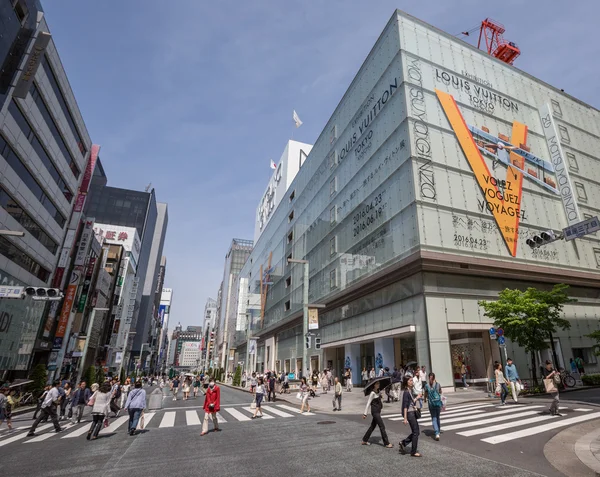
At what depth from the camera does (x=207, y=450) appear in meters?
9.38

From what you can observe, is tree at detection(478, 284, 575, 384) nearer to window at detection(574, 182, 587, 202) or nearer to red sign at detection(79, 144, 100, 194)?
window at detection(574, 182, 587, 202)

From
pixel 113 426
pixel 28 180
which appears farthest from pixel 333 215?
pixel 28 180

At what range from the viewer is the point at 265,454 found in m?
8.70

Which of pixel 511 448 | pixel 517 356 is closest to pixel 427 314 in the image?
pixel 517 356

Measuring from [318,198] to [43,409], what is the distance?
3633 centimetres

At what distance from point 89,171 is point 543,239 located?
4957cm

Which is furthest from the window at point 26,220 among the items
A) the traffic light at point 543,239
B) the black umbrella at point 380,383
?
the traffic light at point 543,239

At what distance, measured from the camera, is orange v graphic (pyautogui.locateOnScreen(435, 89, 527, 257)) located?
27.8 metres

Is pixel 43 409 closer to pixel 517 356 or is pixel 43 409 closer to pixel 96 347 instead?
pixel 517 356

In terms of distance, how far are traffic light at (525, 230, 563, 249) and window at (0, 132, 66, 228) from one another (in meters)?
39.0

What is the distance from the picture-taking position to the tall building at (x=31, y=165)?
1013 inches

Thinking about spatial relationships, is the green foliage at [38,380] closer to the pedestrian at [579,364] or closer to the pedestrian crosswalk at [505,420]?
the pedestrian crosswalk at [505,420]

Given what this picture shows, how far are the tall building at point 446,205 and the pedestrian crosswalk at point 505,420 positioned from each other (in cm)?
777

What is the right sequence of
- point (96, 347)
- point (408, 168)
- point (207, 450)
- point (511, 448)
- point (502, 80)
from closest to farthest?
point (511, 448) → point (207, 450) → point (408, 168) → point (502, 80) → point (96, 347)
